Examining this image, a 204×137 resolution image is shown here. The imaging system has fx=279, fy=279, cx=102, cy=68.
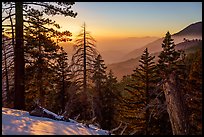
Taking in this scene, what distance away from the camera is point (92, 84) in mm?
24453

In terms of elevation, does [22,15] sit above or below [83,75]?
above

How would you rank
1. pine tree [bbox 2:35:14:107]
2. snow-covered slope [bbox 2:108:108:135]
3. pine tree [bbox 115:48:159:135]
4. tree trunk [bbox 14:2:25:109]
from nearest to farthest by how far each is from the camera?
1. snow-covered slope [bbox 2:108:108:135]
2. tree trunk [bbox 14:2:25:109]
3. pine tree [bbox 2:35:14:107]
4. pine tree [bbox 115:48:159:135]

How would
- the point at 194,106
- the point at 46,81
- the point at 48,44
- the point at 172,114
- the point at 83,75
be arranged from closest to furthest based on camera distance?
the point at 172,114 → the point at 48,44 → the point at 46,81 → the point at 194,106 → the point at 83,75

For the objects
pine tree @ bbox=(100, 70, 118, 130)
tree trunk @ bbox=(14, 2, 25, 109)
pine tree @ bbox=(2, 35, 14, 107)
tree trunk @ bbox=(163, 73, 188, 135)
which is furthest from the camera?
pine tree @ bbox=(100, 70, 118, 130)

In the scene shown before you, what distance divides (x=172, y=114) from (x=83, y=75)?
17.4 metres

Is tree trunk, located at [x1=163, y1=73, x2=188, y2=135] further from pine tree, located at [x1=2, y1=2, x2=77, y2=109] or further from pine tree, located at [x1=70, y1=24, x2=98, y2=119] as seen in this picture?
pine tree, located at [x1=70, y1=24, x2=98, y2=119]

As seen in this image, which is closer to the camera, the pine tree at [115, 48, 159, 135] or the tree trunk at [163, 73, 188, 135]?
the tree trunk at [163, 73, 188, 135]

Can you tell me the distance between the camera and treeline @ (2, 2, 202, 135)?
232 inches

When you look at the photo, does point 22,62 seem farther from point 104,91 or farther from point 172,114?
point 104,91

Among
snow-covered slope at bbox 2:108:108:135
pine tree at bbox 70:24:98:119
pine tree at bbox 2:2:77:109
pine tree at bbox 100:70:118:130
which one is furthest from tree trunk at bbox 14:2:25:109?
pine tree at bbox 100:70:118:130

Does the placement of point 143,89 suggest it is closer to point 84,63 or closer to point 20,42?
point 84,63

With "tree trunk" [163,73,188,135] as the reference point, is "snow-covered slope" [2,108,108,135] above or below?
below

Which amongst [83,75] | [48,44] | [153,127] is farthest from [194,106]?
[48,44]

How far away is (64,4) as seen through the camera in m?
11.9
